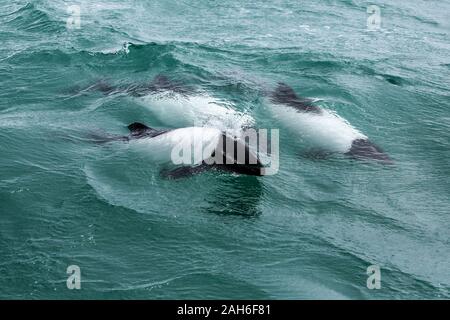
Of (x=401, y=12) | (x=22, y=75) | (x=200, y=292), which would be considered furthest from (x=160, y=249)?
(x=401, y=12)

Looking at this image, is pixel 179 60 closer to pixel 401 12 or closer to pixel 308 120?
pixel 308 120

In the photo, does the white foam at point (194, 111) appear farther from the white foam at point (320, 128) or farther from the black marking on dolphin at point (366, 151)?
the black marking on dolphin at point (366, 151)

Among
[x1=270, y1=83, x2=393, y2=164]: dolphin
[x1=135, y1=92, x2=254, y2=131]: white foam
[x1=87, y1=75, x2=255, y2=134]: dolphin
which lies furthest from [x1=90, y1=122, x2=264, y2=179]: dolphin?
[x1=270, y1=83, x2=393, y2=164]: dolphin

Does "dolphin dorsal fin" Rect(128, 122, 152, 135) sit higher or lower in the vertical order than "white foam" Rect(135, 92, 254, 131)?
lower

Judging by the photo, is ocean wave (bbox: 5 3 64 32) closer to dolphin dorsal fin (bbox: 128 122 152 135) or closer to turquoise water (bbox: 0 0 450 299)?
turquoise water (bbox: 0 0 450 299)

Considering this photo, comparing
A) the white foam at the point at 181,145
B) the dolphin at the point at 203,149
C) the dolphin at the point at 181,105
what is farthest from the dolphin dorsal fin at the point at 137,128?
the dolphin at the point at 181,105

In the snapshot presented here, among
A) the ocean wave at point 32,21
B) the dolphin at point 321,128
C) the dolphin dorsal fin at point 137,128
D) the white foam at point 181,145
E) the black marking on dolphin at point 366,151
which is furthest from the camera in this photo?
the ocean wave at point 32,21
